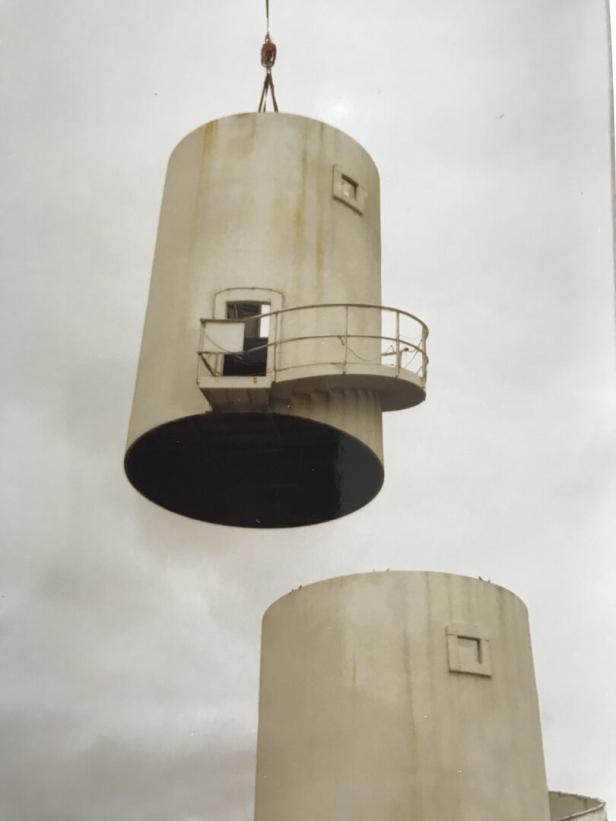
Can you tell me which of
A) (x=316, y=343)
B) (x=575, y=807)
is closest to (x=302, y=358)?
(x=316, y=343)

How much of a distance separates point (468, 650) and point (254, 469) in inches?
225

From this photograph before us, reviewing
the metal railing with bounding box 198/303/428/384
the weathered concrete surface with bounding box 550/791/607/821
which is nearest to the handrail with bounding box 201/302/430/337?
the metal railing with bounding box 198/303/428/384

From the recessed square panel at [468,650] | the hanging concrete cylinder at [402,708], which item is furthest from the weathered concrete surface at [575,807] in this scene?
the recessed square panel at [468,650]

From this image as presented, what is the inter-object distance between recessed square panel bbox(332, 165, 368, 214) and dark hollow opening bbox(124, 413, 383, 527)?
4199 mm

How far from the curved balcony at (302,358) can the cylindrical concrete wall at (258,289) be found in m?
0.07

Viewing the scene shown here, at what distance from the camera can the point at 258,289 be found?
14.7m

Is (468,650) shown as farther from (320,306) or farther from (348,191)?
(348,191)

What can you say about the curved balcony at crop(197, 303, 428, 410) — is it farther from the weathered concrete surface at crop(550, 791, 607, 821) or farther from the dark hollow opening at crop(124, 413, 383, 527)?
the weathered concrete surface at crop(550, 791, 607, 821)

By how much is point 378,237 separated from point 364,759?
30.2ft

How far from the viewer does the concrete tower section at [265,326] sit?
561 inches

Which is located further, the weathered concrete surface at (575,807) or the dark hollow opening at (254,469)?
the dark hollow opening at (254,469)

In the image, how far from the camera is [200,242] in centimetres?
1548

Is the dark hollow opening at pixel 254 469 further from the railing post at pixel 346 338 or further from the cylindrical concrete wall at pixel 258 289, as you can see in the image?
the railing post at pixel 346 338

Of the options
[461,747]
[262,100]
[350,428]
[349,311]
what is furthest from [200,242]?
[461,747]
